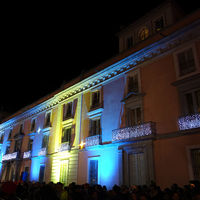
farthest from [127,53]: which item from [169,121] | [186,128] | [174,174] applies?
[174,174]

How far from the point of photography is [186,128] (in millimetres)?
11812

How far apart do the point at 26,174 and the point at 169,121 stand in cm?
1798

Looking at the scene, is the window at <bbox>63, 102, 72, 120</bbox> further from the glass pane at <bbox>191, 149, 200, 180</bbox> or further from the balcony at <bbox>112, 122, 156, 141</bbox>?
the glass pane at <bbox>191, 149, 200, 180</bbox>

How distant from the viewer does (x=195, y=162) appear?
1124cm

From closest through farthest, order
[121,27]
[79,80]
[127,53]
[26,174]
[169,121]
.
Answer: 1. [169,121]
2. [127,53]
3. [121,27]
4. [79,80]
5. [26,174]

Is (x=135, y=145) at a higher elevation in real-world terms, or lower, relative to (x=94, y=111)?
lower

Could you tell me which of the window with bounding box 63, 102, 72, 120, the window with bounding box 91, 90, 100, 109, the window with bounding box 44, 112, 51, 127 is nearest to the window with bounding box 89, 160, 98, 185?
the window with bounding box 91, 90, 100, 109

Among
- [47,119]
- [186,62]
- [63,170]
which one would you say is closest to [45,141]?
[47,119]

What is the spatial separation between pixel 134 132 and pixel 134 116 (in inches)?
62.4

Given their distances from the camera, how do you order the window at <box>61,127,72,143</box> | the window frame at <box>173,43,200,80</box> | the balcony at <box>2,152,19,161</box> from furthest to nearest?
1. the balcony at <box>2,152,19,161</box>
2. the window at <box>61,127,72,143</box>
3. the window frame at <box>173,43,200,80</box>

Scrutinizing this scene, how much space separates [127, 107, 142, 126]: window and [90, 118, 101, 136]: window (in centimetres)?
334

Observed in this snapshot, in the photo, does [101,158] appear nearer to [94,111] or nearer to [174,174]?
[94,111]

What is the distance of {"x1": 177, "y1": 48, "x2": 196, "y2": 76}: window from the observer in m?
13.0

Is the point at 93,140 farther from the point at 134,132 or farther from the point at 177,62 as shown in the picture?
the point at 177,62
